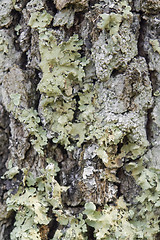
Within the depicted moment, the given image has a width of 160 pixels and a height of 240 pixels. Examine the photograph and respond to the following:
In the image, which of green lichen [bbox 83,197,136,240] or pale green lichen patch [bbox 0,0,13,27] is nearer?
green lichen [bbox 83,197,136,240]

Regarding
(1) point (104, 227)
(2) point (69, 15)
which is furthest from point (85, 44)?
(1) point (104, 227)

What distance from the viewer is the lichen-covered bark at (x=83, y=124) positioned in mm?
1260

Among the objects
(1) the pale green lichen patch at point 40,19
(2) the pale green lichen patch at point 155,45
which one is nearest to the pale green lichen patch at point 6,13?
(1) the pale green lichen patch at point 40,19

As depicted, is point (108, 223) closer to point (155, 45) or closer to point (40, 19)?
point (155, 45)

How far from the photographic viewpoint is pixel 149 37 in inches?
52.7

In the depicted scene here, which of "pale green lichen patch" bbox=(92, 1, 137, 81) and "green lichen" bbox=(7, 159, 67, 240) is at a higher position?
"pale green lichen patch" bbox=(92, 1, 137, 81)

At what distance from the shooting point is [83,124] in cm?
132

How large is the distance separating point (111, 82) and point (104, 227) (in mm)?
669

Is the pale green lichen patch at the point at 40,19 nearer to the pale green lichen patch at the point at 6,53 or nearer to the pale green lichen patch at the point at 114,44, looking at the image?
the pale green lichen patch at the point at 6,53

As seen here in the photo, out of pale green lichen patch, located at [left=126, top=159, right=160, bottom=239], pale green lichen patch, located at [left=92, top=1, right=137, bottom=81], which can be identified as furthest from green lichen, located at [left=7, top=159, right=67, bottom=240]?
pale green lichen patch, located at [left=92, top=1, right=137, bottom=81]

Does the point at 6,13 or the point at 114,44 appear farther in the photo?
the point at 6,13

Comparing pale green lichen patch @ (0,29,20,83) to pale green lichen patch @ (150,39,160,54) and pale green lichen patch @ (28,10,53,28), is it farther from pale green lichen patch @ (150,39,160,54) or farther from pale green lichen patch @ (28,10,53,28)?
pale green lichen patch @ (150,39,160,54)

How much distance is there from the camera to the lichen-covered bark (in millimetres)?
1260

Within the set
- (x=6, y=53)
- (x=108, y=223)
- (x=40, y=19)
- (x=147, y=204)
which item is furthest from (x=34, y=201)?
(x=40, y=19)
